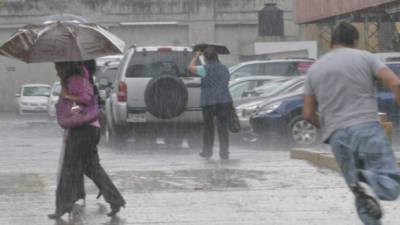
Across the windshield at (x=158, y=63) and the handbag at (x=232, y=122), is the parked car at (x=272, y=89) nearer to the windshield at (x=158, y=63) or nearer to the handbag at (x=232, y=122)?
the windshield at (x=158, y=63)

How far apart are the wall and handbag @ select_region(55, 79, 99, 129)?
39.1 metres

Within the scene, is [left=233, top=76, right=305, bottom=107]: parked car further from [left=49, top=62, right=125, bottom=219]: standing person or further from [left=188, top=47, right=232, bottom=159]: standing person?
[left=49, top=62, right=125, bottom=219]: standing person

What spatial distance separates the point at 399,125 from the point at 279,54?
56.6ft

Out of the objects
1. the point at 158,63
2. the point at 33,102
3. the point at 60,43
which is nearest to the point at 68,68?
the point at 60,43

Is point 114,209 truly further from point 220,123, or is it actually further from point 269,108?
point 269,108

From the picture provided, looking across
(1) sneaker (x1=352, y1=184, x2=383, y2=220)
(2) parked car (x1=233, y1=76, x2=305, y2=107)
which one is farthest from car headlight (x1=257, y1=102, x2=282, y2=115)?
(1) sneaker (x1=352, y1=184, x2=383, y2=220)

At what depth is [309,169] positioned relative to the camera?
13109 mm

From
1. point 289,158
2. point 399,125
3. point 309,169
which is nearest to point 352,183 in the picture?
point 309,169

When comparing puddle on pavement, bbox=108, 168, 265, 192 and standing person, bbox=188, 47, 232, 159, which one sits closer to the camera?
puddle on pavement, bbox=108, 168, 265, 192

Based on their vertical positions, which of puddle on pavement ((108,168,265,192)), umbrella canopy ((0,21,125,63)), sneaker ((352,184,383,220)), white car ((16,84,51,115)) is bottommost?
white car ((16,84,51,115))

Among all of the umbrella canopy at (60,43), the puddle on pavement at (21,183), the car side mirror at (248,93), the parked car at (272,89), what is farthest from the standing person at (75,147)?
the car side mirror at (248,93)

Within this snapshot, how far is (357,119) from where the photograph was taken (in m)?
7.29

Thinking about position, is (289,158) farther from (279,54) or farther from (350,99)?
(279,54)

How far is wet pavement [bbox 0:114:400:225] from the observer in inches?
371
